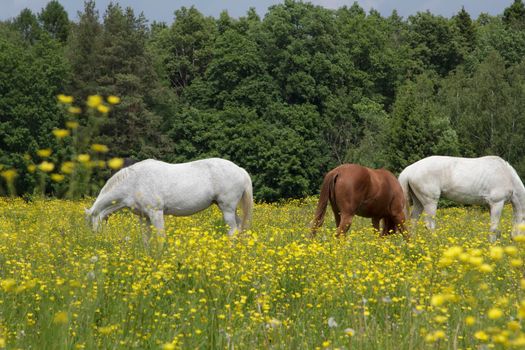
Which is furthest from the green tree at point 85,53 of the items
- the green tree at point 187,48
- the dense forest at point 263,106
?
the green tree at point 187,48

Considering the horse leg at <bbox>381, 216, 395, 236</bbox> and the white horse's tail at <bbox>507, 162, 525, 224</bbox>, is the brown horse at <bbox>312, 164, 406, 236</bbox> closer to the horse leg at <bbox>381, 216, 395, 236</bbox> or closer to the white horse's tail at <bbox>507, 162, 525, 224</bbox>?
the horse leg at <bbox>381, 216, 395, 236</bbox>

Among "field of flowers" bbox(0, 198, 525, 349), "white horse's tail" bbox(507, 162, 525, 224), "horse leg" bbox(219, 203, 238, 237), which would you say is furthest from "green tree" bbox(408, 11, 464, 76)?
"field of flowers" bbox(0, 198, 525, 349)

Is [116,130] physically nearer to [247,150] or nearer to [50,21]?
[247,150]

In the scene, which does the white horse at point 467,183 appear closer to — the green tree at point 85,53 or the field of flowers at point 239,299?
the field of flowers at point 239,299

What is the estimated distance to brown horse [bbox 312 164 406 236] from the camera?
40.0ft

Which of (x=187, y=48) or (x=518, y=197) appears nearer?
(x=518, y=197)

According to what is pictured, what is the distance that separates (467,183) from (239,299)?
10308 millimetres

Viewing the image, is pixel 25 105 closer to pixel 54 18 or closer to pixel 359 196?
pixel 359 196

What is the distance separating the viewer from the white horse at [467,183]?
15109 mm

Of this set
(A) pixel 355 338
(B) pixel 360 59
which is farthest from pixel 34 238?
(B) pixel 360 59

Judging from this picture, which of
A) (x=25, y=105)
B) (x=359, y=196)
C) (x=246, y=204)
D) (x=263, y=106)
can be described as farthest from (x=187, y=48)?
(x=359, y=196)

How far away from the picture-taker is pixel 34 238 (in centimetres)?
908

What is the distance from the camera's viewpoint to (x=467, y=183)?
1545 centimetres

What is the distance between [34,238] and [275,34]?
Result: 42720 mm
